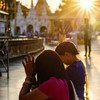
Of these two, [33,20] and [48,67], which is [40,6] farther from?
[48,67]

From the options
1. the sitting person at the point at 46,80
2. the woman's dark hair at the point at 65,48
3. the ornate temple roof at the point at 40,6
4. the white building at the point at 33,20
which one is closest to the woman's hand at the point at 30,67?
the sitting person at the point at 46,80

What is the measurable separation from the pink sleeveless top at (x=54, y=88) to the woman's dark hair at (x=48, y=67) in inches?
2.6

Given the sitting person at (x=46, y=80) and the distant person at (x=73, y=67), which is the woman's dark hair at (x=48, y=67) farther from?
the distant person at (x=73, y=67)

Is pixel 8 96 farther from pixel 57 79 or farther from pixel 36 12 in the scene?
pixel 36 12

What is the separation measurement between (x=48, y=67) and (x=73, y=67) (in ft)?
4.66

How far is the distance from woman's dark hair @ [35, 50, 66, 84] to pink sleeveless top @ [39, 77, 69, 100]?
0.22 feet

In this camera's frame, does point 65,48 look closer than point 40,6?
Yes

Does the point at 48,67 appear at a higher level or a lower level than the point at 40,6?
lower

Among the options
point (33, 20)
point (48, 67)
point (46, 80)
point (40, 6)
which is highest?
point (40, 6)

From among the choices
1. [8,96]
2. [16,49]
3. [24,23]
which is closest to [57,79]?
[8,96]

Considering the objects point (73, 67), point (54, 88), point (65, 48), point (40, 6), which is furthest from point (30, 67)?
point (40, 6)

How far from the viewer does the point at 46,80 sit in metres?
4.32

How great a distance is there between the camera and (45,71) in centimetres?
433

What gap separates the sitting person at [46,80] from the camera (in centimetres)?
425
